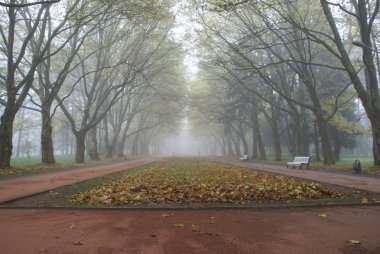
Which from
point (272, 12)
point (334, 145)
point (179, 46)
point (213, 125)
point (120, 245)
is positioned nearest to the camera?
point (120, 245)

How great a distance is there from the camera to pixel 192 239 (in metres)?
5.56

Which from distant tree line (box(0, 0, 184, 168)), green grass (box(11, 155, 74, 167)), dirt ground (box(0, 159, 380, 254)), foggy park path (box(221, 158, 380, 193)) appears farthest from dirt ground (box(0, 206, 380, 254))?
green grass (box(11, 155, 74, 167))

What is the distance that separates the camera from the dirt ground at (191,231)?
5.14 metres

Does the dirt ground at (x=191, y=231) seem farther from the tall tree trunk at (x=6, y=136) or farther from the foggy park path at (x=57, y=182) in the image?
the tall tree trunk at (x=6, y=136)

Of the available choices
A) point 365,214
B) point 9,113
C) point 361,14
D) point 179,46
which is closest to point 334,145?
point 179,46

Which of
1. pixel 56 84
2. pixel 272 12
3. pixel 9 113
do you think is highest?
pixel 272 12

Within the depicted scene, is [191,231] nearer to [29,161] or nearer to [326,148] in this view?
[326,148]

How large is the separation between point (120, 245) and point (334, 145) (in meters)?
39.4

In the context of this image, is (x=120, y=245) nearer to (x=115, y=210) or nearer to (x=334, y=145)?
(x=115, y=210)

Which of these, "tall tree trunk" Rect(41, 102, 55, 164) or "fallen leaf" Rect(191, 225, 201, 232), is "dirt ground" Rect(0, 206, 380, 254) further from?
"tall tree trunk" Rect(41, 102, 55, 164)

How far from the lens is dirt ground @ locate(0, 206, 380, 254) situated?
A: 16.9 feet

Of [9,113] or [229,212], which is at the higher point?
[9,113]

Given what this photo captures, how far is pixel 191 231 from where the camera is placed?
600cm

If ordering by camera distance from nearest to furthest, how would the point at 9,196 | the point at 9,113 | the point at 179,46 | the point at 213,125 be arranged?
the point at 9,196
the point at 9,113
the point at 179,46
the point at 213,125
